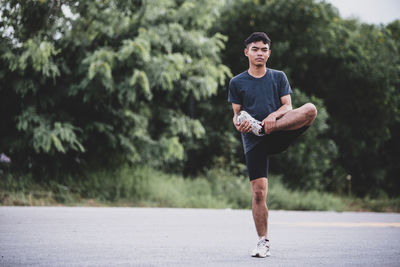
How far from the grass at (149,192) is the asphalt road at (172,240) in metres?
2.55

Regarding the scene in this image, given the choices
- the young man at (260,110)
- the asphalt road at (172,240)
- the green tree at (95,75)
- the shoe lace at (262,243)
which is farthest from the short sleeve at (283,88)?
the green tree at (95,75)

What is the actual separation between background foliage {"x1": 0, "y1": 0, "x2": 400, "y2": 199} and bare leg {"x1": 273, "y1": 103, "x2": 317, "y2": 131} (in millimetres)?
6470

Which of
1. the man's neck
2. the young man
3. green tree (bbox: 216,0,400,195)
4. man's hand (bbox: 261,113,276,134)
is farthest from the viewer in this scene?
green tree (bbox: 216,0,400,195)

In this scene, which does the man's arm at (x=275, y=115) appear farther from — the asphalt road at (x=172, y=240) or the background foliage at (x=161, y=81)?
the background foliage at (x=161, y=81)

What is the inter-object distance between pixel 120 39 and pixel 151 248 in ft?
25.2

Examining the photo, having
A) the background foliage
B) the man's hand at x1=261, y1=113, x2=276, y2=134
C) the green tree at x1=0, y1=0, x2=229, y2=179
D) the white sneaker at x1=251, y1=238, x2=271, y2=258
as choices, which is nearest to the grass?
the background foliage

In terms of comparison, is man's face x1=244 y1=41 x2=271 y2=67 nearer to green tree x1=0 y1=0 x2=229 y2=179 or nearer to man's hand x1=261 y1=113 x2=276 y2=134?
man's hand x1=261 y1=113 x2=276 y2=134

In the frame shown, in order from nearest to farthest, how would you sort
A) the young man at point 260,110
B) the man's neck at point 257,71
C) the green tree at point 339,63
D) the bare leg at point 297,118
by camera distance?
the bare leg at point 297,118, the young man at point 260,110, the man's neck at point 257,71, the green tree at point 339,63

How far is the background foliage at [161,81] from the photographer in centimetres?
1079

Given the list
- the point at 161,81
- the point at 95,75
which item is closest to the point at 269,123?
the point at 161,81

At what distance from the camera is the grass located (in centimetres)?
1100

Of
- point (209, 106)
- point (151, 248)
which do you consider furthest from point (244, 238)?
point (209, 106)

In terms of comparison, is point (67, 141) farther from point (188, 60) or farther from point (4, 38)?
point (188, 60)

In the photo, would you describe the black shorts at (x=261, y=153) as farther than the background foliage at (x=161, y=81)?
No
